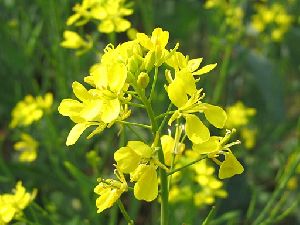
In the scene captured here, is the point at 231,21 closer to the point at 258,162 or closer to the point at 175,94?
the point at 258,162

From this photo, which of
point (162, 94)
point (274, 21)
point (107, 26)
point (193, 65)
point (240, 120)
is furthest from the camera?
point (274, 21)

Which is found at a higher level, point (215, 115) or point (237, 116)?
point (215, 115)

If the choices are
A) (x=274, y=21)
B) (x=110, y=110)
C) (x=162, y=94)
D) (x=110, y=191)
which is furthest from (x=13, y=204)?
(x=274, y=21)

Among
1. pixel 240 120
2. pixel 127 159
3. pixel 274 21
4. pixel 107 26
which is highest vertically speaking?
pixel 127 159

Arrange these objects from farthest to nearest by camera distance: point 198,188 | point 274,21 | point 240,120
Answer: point 274,21
point 240,120
point 198,188

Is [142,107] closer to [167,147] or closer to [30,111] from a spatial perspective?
[167,147]

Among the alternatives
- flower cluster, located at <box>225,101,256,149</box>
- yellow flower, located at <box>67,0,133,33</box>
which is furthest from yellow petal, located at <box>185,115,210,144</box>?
flower cluster, located at <box>225,101,256,149</box>

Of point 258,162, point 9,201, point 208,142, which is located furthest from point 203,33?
point 208,142

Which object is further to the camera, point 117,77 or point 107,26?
point 107,26
